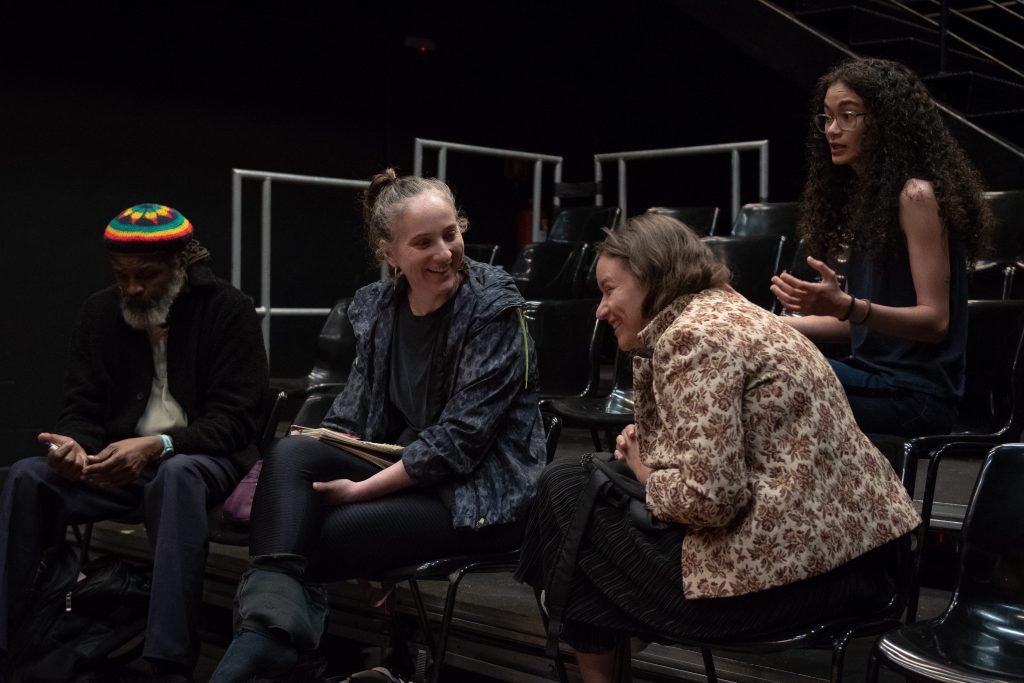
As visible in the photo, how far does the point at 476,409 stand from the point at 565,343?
1.33 metres

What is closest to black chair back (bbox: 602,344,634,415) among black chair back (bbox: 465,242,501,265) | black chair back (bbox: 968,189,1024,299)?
black chair back (bbox: 968,189,1024,299)

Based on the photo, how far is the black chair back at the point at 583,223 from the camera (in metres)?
5.21

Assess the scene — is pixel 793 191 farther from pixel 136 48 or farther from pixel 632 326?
pixel 632 326

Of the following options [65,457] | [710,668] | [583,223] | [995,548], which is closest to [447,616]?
[710,668]

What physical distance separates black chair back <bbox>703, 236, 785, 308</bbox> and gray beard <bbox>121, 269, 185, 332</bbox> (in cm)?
162

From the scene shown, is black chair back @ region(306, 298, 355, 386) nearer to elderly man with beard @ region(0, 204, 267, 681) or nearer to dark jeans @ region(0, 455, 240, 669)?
elderly man with beard @ region(0, 204, 267, 681)

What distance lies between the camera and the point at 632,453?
197 cm

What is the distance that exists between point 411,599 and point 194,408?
739mm

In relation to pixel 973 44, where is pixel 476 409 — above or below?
below

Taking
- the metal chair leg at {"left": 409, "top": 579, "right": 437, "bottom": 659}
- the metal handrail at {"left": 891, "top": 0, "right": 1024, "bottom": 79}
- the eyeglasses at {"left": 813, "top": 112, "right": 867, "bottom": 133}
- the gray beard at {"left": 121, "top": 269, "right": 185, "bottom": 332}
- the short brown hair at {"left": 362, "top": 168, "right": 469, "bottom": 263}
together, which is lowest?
the metal chair leg at {"left": 409, "top": 579, "right": 437, "bottom": 659}

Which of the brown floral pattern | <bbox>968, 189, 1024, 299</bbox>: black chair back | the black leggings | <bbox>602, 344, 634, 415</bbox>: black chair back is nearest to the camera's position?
the brown floral pattern

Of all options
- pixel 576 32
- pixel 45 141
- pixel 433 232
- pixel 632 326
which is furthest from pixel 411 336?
pixel 576 32

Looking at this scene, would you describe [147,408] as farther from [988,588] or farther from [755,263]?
[988,588]

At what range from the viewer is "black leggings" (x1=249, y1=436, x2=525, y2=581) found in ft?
7.59
